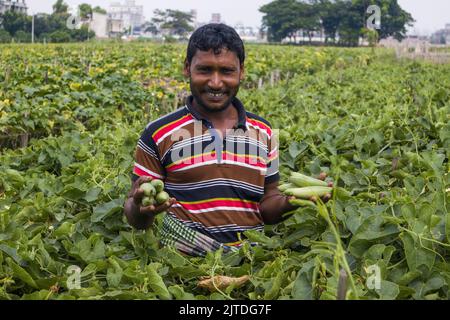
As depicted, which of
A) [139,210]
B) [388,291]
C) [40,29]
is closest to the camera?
[388,291]

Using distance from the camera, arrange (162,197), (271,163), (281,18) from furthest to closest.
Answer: (281,18)
(271,163)
(162,197)

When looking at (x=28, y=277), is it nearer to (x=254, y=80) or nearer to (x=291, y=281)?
(x=291, y=281)

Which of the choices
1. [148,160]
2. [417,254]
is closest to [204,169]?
[148,160]

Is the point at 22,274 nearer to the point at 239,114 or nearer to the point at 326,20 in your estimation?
the point at 239,114

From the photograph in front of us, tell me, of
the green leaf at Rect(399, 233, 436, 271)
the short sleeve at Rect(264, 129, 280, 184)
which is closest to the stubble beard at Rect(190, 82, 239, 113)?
the short sleeve at Rect(264, 129, 280, 184)

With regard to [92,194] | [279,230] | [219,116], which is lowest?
[279,230]

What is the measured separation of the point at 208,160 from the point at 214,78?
319 mm

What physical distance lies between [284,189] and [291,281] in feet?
1.00

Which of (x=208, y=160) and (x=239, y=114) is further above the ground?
(x=239, y=114)

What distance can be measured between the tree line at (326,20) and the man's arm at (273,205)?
53.4 m

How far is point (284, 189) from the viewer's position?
6.40ft

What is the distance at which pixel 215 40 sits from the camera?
2.18m

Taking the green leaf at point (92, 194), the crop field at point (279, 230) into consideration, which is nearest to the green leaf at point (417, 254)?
the crop field at point (279, 230)
